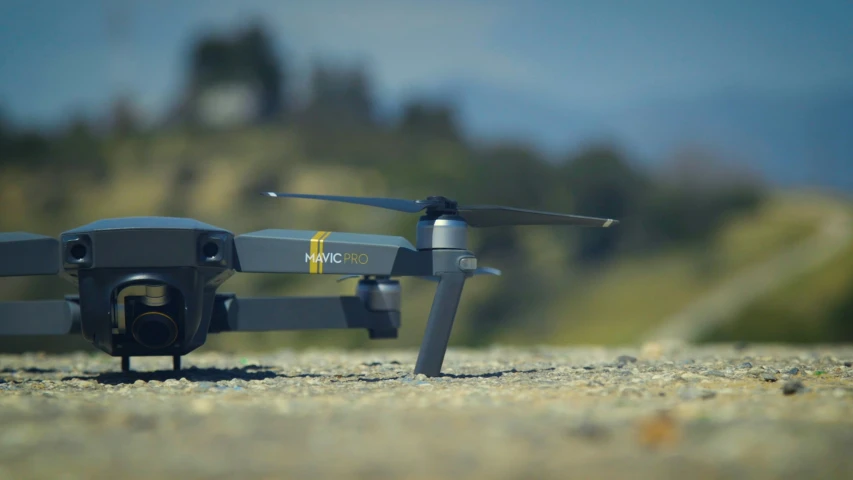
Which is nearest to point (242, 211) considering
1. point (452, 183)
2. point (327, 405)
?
point (452, 183)

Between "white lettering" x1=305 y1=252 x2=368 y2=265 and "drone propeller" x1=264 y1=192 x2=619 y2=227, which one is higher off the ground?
"drone propeller" x1=264 y1=192 x2=619 y2=227

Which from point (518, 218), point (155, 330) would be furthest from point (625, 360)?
point (155, 330)

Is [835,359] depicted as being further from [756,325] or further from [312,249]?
[756,325]

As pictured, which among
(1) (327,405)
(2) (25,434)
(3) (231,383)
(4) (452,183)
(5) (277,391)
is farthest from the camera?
(4) (452,183)

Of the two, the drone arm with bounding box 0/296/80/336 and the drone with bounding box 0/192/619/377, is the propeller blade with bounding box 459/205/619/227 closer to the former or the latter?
the drone with bounding box 0/192/619/377

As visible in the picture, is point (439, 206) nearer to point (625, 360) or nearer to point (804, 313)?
point (625, 360)

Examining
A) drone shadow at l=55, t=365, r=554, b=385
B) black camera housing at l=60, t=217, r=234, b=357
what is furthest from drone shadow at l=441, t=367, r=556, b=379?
black camera housing at l=60, t=217, r=234, b=357
